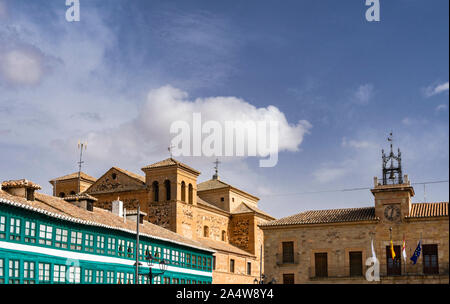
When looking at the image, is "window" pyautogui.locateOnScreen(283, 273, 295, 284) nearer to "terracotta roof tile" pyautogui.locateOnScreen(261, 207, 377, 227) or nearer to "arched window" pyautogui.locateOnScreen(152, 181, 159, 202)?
"terracotta roof tile" pyautogui.locateOnScreen(261, 207, 377, 227)

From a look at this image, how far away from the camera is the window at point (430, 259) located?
42531 millimetres

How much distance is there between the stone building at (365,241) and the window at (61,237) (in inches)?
717

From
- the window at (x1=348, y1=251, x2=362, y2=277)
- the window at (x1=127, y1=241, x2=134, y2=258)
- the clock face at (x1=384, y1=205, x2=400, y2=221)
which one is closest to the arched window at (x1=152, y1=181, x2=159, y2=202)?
the window at (x1=127, y1=241, x2=134, y2=258)

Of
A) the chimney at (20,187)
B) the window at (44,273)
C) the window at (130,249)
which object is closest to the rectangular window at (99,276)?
the window at (130,249)

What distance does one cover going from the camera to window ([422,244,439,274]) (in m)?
42.5

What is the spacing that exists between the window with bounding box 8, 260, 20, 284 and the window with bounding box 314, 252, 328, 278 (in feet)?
75.4

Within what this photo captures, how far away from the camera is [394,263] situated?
43.4 metres

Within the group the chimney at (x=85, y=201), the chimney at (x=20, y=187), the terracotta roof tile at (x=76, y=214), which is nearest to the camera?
the terracotta roof tile at (x=76, y=214)

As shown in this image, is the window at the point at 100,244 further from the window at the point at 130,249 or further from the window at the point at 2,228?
the window at the point at 2,228
